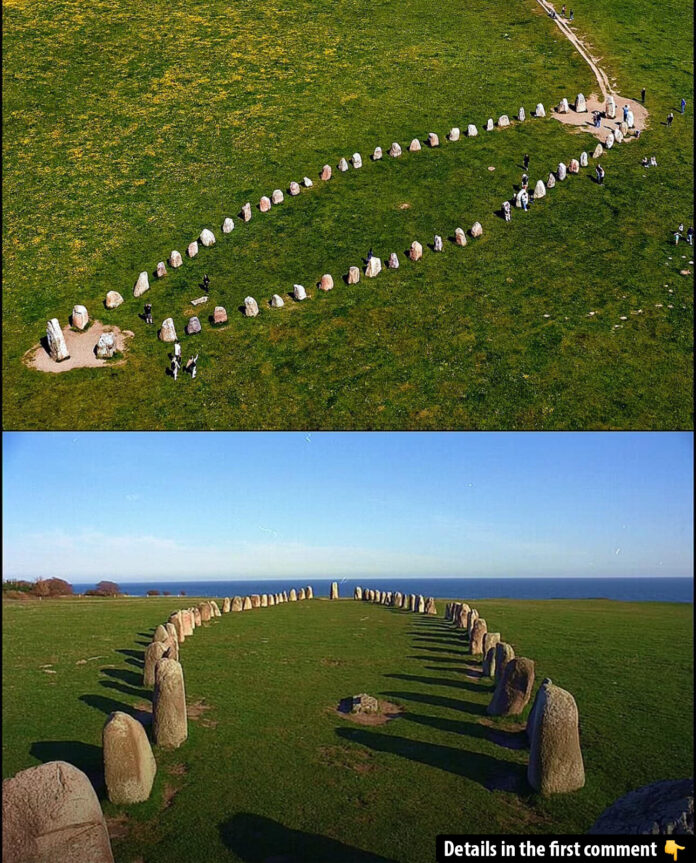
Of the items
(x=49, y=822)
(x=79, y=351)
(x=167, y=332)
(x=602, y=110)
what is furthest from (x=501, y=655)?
(x=602, y=110)

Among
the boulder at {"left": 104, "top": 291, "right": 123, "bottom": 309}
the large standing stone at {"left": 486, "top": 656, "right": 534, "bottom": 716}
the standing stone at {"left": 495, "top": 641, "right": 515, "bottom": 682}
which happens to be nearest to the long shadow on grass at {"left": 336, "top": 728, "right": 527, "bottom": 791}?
the large standing stone at {"left": 486, "top": 656, "right": 534, "bottom": 716}

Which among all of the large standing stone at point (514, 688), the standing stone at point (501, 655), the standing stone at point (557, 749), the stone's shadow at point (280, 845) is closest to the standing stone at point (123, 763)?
the stone's shadow at point (280, 845)

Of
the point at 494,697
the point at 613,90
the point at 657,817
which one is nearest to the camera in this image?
the point at 657,817

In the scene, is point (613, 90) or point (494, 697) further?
point (613, 90)

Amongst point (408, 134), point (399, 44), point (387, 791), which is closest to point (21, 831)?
point (387, 791)

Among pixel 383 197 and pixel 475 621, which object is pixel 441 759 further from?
pixel 383 197

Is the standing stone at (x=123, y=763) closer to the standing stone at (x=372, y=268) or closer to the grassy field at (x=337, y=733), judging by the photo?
the grassy field at (x=337, y=733)
